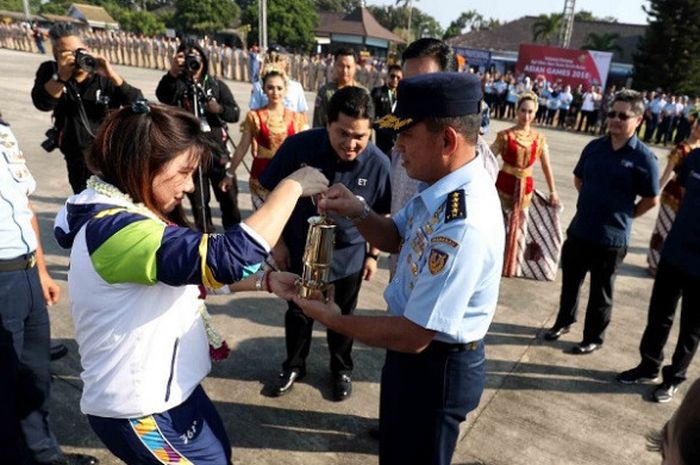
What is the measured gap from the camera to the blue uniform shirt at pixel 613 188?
373 cm

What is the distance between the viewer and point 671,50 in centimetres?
2931

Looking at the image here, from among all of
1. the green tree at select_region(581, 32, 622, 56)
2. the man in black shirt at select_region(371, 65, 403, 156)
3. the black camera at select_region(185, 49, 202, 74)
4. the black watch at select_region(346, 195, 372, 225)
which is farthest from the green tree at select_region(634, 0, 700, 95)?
the black watch at select_region(346, 195, 372, 225)

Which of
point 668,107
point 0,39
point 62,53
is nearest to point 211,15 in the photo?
point 0,39

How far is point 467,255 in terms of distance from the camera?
1656 mm

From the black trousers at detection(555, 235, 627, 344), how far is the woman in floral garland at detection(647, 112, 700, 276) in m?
1.54

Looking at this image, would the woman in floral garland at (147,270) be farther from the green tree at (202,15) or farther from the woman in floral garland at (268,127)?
the green tree at (202,15)

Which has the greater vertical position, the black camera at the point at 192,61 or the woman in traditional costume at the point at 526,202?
the black camera at the point at 192,61

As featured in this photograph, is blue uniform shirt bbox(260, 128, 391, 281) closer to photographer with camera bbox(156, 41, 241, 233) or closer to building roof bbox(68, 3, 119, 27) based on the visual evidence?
photographer with camera bbox(156, 41, 241, 233)

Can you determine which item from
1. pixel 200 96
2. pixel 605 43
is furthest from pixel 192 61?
pixel 605 43

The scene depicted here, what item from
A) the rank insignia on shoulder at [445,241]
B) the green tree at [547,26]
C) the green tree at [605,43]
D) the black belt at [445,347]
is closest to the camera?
the rank insignia on shoulder at [445,241]

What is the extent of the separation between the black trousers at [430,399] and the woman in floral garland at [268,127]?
3401mm

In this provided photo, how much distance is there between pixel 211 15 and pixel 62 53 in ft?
185

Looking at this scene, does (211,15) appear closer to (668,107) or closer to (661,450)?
(668,107)

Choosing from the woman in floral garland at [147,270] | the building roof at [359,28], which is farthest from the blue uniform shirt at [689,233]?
the building roof at [359,28]
